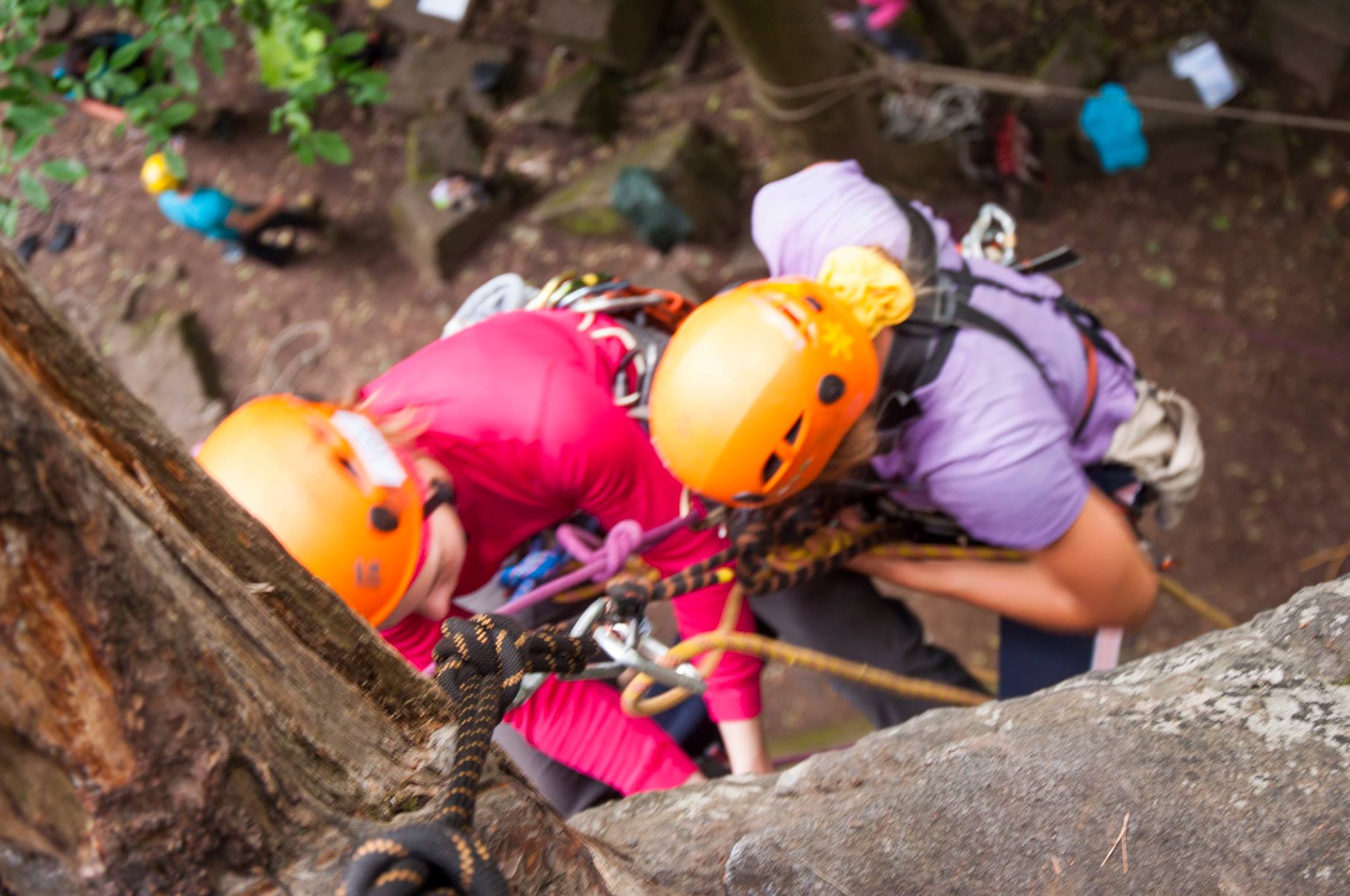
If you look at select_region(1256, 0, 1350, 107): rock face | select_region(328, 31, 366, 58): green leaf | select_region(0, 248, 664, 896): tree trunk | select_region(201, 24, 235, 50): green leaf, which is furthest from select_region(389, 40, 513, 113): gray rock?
select_region(0, 248, 664, 896): tree trunk

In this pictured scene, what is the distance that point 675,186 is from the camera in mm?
4926

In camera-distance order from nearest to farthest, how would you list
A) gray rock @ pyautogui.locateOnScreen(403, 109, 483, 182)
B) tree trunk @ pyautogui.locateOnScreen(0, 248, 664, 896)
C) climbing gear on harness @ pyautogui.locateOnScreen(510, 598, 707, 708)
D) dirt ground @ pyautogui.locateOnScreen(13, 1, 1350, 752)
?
tree trunk @ pyautogui.locateOnScreen(0, 248, 664, 896) → climbing gear on harness @ pyautogui.locateOnScreen(510, 598, 707, 708) → dirt ground @ pyautogui.locateOnScreen(13, 1, 1350, 752) → gray rock @ pyautogui.locateOnScreen(403, 109, 483, 182)

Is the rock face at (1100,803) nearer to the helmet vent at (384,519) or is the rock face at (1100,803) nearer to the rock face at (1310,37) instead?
the helmet vent at (384,519)

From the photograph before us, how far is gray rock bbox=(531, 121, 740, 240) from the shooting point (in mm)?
4945

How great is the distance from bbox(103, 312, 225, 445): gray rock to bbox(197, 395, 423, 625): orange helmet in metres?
3.70

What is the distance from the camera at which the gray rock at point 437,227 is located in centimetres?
534

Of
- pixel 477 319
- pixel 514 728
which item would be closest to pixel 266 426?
pixel 477 319

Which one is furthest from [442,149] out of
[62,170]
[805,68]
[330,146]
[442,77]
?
[62,170]

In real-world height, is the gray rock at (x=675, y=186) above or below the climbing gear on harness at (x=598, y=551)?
below

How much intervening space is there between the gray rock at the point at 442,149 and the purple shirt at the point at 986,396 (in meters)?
3.64

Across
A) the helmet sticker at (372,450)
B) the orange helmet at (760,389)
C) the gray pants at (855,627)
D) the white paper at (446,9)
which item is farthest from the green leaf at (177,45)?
the white paper at (446,9)

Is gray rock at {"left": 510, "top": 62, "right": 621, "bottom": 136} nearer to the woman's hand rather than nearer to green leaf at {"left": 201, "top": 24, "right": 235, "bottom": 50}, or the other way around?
green leaf at {"left": 201, "top": 24, "right": 235, "bottom": 50}

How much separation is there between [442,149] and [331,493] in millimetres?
4313

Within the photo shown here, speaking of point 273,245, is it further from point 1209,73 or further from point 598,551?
point 1209,73
